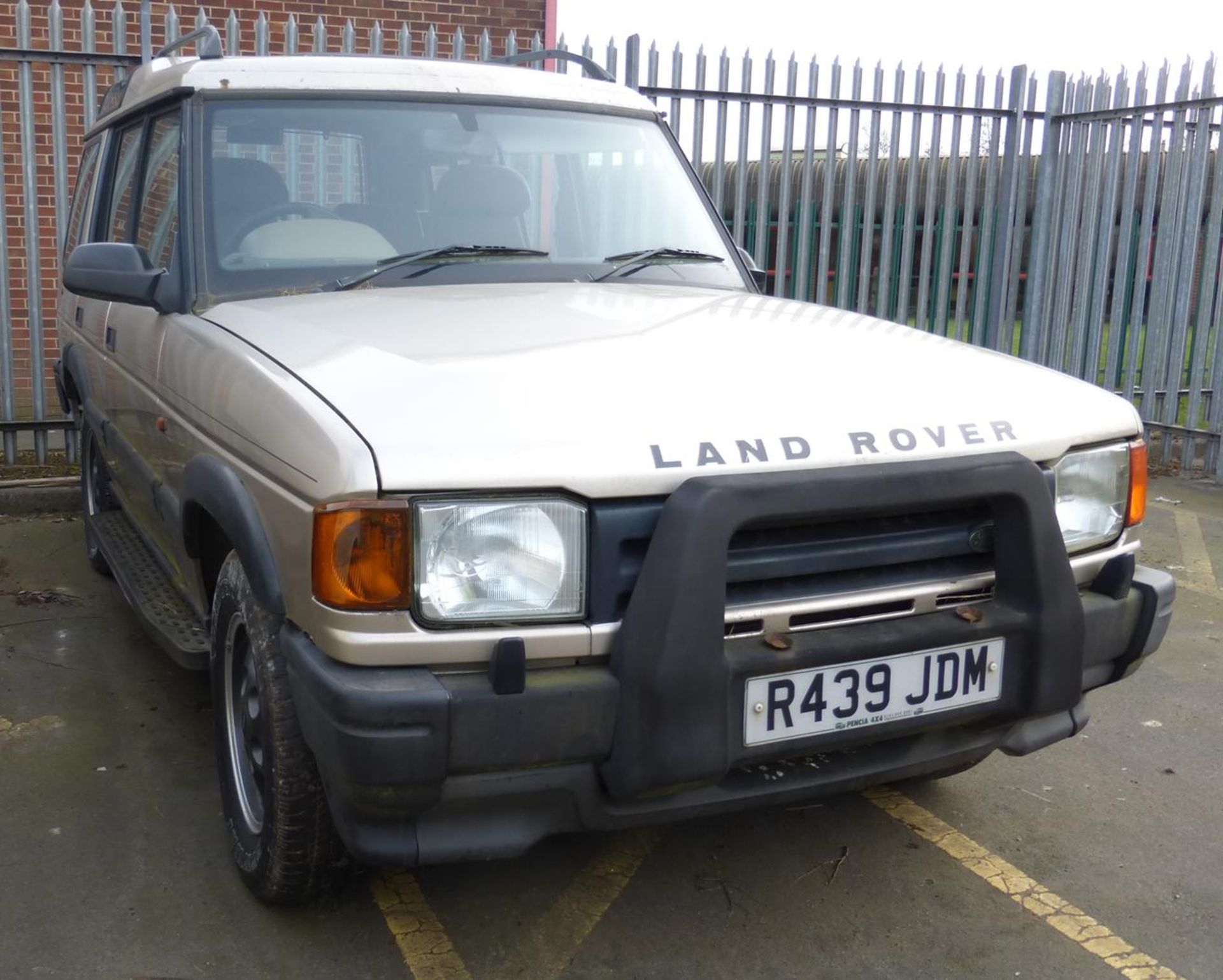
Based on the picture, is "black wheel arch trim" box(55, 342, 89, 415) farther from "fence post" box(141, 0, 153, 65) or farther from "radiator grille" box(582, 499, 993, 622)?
"radiator grille" box(582, 499, 993, 622)

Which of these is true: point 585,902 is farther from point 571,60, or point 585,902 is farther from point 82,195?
point 82,195

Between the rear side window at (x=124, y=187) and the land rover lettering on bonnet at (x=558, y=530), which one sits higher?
the rear side window at (x=124, y=187)

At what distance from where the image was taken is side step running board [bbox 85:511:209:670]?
3.49m

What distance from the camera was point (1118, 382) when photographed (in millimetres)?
9336

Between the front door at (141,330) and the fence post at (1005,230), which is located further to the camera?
the fence post at (1005,230)

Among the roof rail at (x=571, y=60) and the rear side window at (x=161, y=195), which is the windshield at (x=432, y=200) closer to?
the rear side window at (x=161, y=195)

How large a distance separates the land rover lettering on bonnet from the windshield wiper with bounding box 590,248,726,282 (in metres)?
0.17

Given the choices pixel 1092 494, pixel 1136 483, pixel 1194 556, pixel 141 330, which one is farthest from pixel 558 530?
pixel 1194 556

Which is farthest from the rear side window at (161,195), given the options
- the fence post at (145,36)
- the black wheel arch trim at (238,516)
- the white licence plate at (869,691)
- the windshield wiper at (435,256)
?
the fence post at (145,36)

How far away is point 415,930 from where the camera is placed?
9.03ft

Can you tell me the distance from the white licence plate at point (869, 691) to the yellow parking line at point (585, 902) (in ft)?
2.44

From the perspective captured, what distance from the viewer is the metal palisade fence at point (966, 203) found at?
A: 8055 millimetres

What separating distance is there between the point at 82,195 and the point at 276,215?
2.32m

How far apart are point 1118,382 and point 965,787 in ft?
21.9
